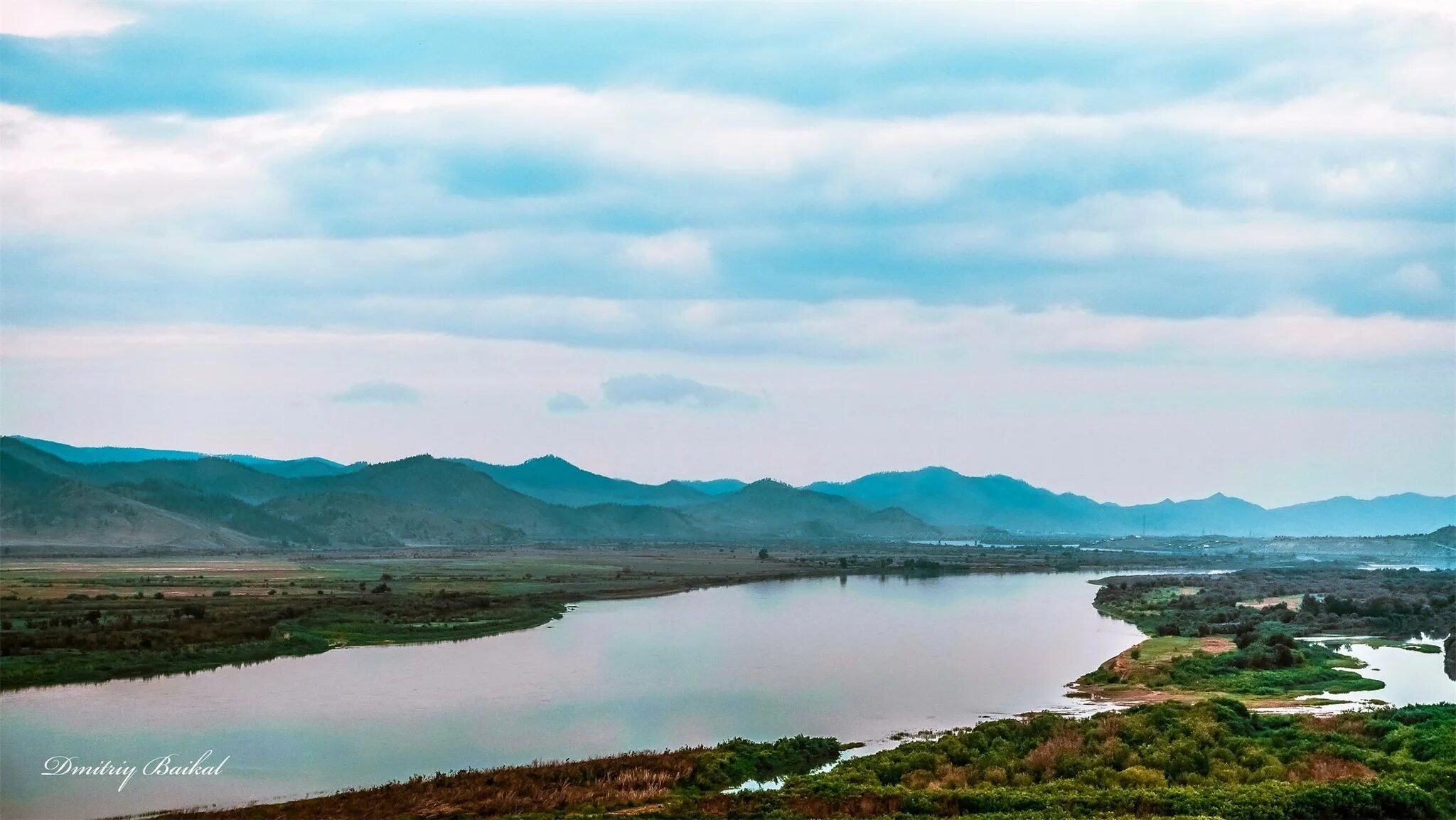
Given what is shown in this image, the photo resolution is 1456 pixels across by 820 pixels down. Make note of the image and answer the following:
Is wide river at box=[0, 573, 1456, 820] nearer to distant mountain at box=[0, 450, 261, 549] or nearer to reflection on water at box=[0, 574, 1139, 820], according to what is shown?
reflection on water at box=[0, 574, 1139, 820]

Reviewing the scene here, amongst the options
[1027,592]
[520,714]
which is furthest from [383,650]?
[1027,592]

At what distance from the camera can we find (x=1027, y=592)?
9431 cm

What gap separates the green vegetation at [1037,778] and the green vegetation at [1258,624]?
10034mm

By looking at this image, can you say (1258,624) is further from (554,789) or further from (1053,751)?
(554,789)

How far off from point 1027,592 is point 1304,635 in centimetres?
4162

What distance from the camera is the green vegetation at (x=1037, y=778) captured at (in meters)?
19.9

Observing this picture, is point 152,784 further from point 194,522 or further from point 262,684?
point 194,522

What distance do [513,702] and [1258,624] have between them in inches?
1468

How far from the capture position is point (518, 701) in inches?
1385

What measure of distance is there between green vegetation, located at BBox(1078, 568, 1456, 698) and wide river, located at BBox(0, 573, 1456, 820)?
300 centimetres

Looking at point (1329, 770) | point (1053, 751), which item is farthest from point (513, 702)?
point (1329, 770)

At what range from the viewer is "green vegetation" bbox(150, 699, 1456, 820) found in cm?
1988

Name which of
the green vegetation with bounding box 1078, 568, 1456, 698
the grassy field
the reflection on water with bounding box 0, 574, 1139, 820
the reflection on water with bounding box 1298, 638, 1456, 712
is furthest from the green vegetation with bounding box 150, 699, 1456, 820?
the grassy field

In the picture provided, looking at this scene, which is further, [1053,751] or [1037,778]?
[1053,751]
